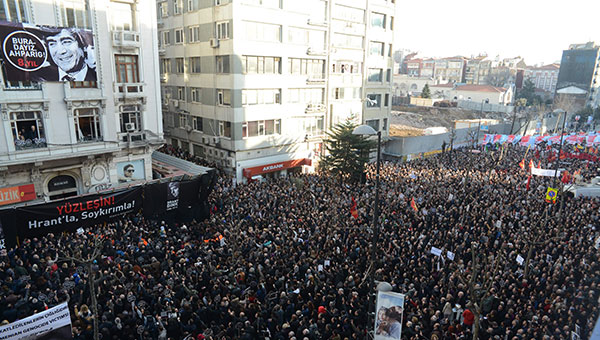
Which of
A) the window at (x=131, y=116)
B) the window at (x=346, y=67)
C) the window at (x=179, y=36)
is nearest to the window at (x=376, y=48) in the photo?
the window at (x=346, y=67)

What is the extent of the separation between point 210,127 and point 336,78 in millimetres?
11837

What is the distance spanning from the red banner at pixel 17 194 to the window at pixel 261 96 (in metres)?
13.8

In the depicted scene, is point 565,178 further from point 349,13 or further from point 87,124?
point 87,124

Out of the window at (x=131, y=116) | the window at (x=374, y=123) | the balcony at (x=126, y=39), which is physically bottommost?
the window at (x=374, y=123)

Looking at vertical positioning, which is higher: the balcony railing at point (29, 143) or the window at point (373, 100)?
the window at point (373, 100)

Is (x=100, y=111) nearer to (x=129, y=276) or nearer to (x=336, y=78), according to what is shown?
(x=129, y=276)

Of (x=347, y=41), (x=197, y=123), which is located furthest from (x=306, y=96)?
(x=197, y=123)

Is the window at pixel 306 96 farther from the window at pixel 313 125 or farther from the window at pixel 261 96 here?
the window at pixel 313 125

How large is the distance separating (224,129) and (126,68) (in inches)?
329

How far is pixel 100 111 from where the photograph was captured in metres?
21.7

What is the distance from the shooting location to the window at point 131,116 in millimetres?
22750

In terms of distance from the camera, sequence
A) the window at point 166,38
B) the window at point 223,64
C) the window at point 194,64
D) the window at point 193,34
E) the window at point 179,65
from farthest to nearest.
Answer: the window at point 166,38, the window at point 179,65, the window at point 194,64, the window at point 193,34, the window at point 223,64

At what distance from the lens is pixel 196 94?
31406mm

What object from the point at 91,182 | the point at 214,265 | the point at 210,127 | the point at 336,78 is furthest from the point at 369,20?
the point at 214,265
